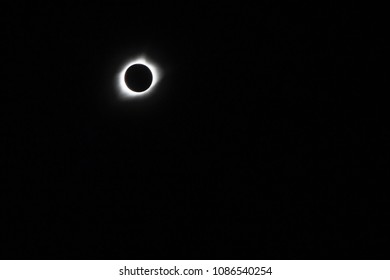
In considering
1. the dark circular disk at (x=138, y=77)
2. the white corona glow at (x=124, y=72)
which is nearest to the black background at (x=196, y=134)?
the white corona glow at (x=124, y=72)

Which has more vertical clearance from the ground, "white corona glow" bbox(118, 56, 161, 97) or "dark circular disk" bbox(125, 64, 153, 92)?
"white corona glow" bbox(118, 56, 161, 97)

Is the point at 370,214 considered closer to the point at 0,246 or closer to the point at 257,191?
the point at 257,191

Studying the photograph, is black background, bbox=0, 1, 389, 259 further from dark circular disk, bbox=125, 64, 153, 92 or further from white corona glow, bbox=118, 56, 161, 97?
dark circular disk, bbox=125, 64, 153, 92

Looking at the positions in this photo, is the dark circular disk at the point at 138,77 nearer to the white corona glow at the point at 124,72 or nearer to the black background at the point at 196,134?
the white corona glow at the point at 124,72

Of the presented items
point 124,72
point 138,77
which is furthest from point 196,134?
point 124,72

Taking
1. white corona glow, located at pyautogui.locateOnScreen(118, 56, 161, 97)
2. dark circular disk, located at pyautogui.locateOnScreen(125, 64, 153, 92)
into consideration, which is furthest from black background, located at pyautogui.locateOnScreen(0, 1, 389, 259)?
dark circular disk, located at pyautogui.locateOnScreen(125, 64, 153, 92)

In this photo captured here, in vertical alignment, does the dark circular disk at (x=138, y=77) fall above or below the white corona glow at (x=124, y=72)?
below

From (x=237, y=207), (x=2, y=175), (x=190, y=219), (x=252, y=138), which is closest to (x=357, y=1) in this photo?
(x=252, y=138)

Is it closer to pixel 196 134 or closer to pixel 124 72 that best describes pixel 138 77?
pixel 124 72
